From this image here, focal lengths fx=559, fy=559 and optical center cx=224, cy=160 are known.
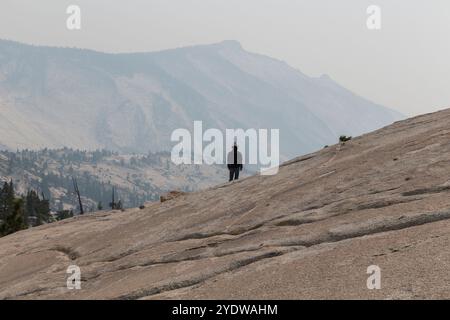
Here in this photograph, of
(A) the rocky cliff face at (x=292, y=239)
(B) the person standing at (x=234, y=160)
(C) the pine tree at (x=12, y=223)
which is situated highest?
(C) the pine tree at (x=12, y=223)

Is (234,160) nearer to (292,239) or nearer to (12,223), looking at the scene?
(292,239)

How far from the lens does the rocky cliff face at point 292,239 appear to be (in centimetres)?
1388

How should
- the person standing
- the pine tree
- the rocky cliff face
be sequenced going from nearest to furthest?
the rocky cliff face, the person standing, the pine tree

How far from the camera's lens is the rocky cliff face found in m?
13.9

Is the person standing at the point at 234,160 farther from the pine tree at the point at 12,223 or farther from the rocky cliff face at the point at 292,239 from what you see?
the pine tree at the point at 12,223

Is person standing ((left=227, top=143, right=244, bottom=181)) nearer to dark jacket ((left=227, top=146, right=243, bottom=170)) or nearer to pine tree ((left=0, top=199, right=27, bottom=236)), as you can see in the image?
dark jacket ((left=227, top=146, right=243, bottom=170))

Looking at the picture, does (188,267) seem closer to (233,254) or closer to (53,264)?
(233,254)

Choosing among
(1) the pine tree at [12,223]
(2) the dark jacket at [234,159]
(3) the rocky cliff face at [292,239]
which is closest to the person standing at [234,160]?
(2) the dark jacket at [234,159]

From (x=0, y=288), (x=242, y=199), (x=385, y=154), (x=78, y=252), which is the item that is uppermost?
(x=385, y=154)

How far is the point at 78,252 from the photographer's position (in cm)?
2627

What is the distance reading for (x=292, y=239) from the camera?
17391 millimetres

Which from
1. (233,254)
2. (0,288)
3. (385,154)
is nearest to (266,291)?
(233,254)

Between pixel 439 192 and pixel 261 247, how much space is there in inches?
228

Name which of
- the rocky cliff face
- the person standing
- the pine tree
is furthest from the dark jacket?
the pine tree
